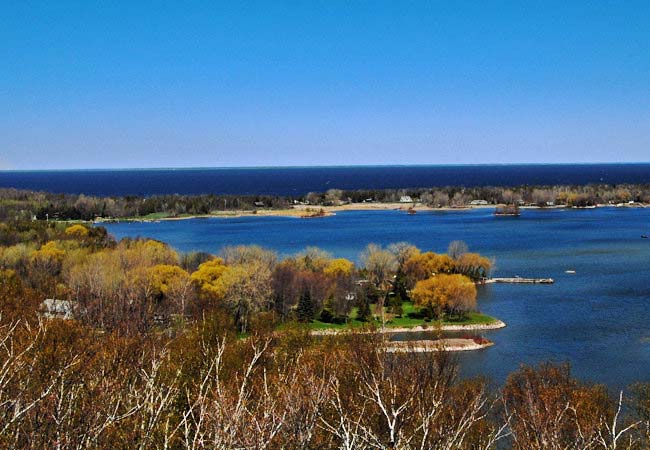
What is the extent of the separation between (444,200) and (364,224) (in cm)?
2389

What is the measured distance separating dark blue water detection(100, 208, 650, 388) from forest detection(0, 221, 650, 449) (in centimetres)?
283

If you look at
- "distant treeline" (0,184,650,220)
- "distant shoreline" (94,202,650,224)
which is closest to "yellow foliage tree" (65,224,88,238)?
"distant treeline" (0,184,650,220)

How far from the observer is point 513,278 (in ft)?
111

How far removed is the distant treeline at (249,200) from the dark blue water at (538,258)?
636 cm

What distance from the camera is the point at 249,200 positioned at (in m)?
84.6

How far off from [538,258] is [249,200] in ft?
165

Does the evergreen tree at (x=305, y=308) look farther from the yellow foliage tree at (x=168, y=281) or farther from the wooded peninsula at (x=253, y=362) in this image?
the yellow foliage tree at (x=168, y=281)

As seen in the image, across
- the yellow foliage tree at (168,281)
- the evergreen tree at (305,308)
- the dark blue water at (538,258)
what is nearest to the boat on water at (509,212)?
the dark blue water at (538,258)

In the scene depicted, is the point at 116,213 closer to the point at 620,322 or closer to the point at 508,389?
the point at 620,322

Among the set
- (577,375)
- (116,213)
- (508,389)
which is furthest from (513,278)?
(116,213)

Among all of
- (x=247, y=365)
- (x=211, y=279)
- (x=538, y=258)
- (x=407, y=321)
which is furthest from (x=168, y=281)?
(x=538, y=258)

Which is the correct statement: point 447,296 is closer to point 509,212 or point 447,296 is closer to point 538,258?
point 538,258

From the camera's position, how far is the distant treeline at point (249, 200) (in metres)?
68.1

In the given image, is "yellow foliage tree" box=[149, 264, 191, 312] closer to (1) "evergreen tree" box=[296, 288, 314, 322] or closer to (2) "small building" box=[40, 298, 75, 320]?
(2) "small building" box=[40, 298, 75, 320]
